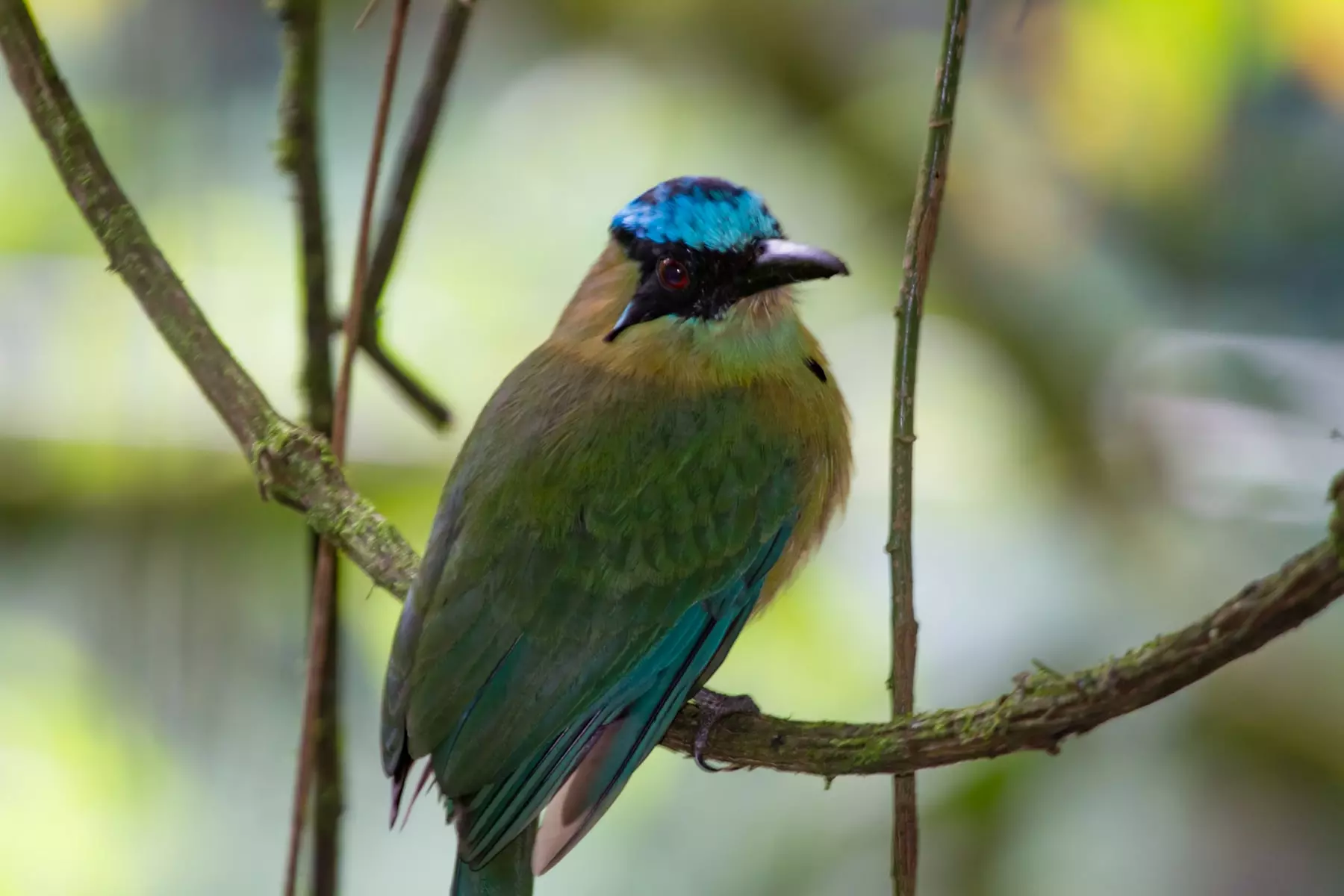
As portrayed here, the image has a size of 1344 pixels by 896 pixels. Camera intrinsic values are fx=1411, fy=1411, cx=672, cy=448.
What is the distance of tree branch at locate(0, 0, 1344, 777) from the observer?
97 cm

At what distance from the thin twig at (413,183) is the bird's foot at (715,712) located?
653mm

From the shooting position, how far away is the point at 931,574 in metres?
3.53

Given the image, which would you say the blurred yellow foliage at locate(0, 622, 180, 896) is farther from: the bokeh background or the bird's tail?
the bird's tail

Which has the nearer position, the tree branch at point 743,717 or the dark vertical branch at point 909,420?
the tree branch at point 743,717

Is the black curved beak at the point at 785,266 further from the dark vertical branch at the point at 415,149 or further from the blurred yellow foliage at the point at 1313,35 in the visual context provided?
the blurred yellow foliage at the point at 1313,35

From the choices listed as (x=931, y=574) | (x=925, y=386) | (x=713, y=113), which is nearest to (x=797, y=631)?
(x=931, y=574)

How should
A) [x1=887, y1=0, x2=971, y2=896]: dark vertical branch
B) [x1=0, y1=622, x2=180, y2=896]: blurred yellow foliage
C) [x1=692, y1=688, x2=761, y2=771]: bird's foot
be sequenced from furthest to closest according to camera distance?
[x1=0, y1=622, x2=180, y2=896]: blurred yellow foliage → [x1=692, y1=688, x2=761, y2=771]: bird's foot → [x1=887, y1=0, x2=971, y2=896]: dark vertical branch

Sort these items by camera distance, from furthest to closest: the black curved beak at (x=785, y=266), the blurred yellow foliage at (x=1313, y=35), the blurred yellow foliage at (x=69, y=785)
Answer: the blurred yellow foliage at (x=69, y=785) < the blurred yellow foliage at (x=1313, y=35) < the black curved beak at (x=785, y=266)

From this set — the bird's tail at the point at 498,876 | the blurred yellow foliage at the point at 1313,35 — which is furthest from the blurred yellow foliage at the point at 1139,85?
the bird's tail at the point at 498,876

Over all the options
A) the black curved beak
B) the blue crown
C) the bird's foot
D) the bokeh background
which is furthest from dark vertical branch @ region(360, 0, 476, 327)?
the bokeh background

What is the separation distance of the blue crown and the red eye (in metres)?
0.03

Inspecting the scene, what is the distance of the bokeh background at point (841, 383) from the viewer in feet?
11.0

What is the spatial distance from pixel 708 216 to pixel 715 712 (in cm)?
67

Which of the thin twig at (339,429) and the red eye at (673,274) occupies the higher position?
the red eye at (673,274)
